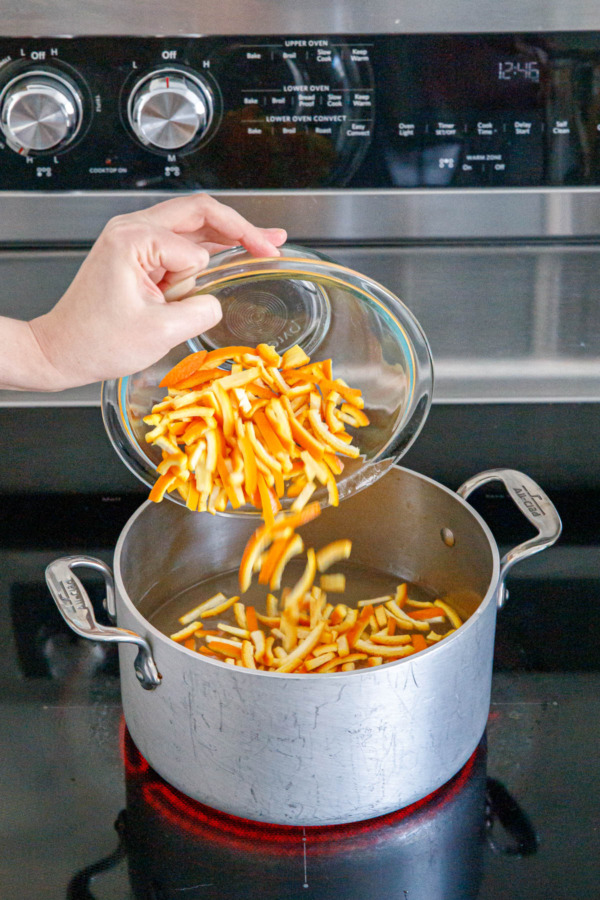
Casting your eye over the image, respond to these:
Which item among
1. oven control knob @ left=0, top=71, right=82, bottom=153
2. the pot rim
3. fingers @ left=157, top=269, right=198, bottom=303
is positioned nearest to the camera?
the pot rim

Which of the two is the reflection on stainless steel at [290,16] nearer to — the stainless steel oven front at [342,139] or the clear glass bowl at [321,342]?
the stainless steel oven front at [342,139]

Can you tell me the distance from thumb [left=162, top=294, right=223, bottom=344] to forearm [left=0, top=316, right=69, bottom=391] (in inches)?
4.5

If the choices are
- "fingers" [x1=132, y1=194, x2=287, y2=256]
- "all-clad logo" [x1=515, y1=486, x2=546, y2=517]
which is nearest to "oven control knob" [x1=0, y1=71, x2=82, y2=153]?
"fingers" [x1=132, y1=194, x2=287, y2=256]

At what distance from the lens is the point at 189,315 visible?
2.14 feet

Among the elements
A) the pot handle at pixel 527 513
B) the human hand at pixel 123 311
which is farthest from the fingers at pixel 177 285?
the pot handle at pixel 527 513

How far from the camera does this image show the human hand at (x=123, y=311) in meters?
0.64

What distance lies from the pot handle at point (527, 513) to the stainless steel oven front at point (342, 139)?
25cm

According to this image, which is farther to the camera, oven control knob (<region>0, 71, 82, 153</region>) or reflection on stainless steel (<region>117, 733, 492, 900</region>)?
oven control knob (<region>0, 71, 82, 153</region>)

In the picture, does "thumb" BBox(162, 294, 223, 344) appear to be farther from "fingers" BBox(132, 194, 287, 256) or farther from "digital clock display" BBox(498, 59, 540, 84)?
"digital clock display" BBox(498, 59, 540, 84)

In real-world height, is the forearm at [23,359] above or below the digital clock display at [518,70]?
below

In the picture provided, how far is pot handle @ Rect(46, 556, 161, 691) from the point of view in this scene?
66 cm

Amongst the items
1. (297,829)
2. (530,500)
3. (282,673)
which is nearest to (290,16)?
(530,500)

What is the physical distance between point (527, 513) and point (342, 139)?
0.45m

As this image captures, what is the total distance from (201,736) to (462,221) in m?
0.65
